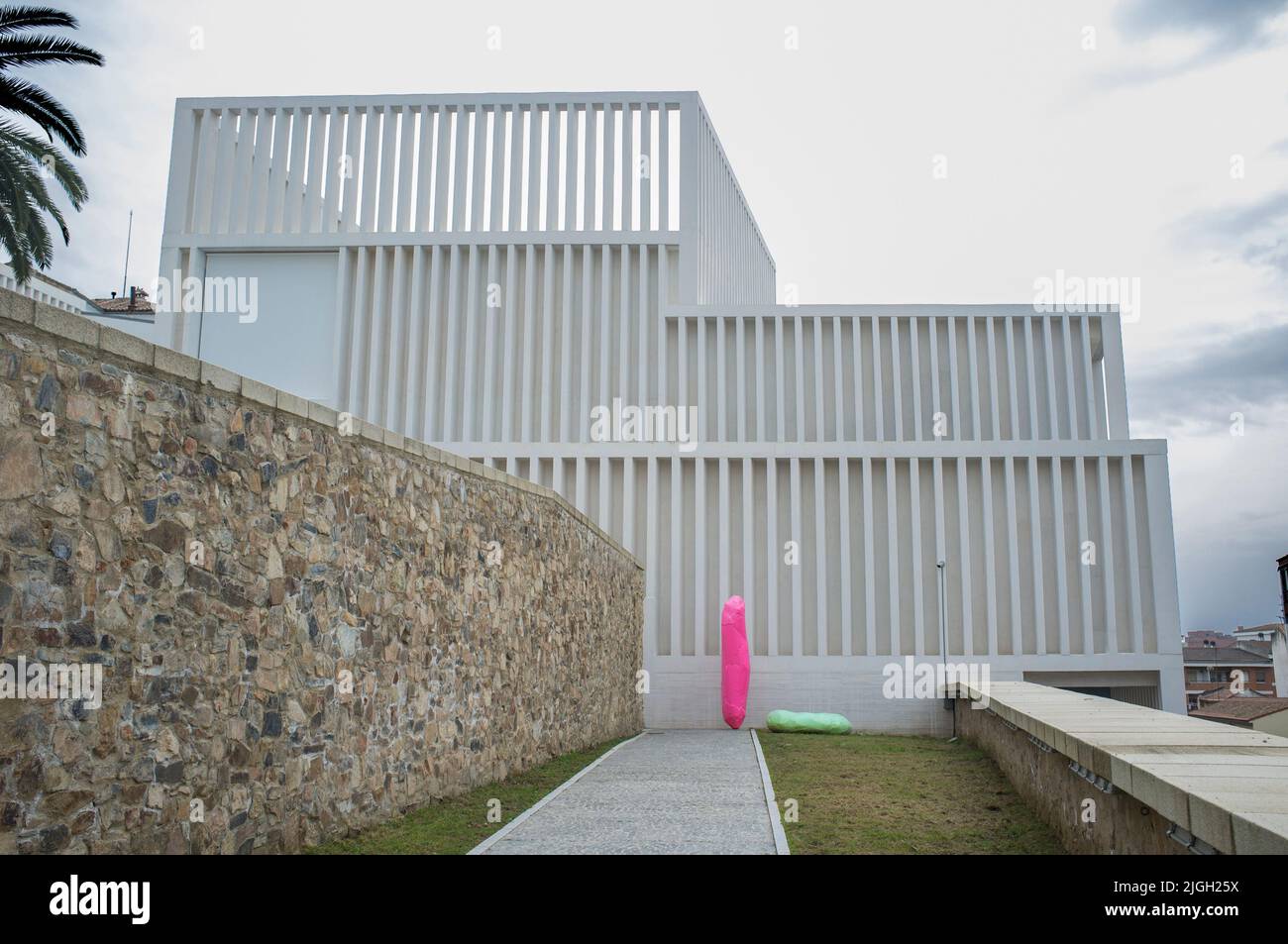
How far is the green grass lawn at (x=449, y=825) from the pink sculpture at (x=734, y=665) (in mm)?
11287

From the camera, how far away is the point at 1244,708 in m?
38.9

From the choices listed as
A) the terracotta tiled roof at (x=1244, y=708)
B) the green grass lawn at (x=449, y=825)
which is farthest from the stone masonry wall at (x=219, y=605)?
the terracotta tiled roof at (x=1244, y=708)

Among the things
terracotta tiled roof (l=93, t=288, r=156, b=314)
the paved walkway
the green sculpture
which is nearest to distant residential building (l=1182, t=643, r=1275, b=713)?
the green sculpture

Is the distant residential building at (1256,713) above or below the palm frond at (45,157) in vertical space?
below

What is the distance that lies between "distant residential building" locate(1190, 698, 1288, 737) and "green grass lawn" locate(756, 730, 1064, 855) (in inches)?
991

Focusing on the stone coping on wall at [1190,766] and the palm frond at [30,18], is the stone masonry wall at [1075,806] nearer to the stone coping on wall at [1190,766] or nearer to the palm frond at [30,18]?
the stone coping on wall at [1190,766]

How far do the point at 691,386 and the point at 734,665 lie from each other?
6.62 meters

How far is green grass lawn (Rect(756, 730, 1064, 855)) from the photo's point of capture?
287 inches

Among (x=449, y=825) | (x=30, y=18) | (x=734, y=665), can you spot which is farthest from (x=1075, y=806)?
(x=30, y=18)

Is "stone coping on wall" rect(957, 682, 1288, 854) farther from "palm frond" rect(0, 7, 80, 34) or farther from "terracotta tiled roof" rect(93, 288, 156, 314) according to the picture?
"terracotta tiled roof" rect(93, 288, 156, 314)

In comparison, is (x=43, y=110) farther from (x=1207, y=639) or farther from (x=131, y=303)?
(x=1207, y=639)

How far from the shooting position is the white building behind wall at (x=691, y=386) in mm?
23062

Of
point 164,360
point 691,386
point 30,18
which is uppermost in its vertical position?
point 30,18
